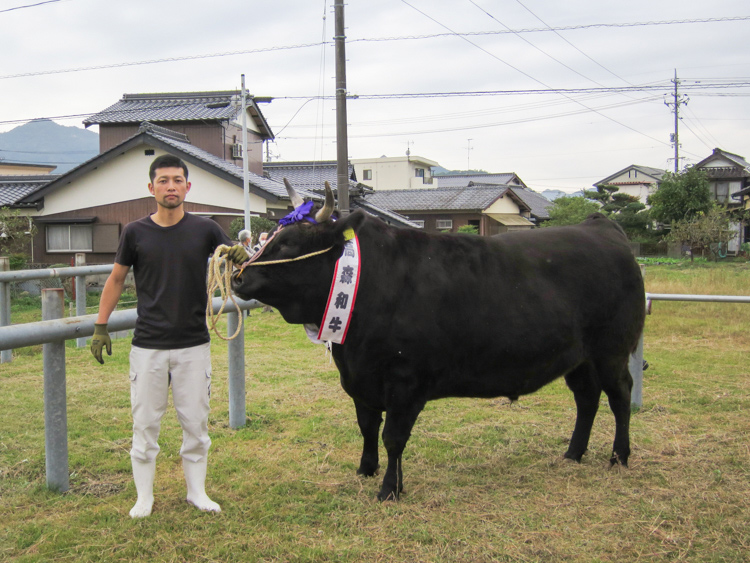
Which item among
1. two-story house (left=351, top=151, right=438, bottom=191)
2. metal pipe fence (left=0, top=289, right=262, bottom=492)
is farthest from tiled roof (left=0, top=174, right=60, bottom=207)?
two-story house (left=351, top=151, right=438, bottom=191)

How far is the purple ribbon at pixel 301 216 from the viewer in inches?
151

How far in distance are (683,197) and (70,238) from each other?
105 feet

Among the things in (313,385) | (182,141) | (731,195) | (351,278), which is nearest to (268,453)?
(351,278)

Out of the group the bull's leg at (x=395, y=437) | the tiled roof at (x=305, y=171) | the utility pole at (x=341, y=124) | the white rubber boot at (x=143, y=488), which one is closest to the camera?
the white rubber boot at (x=143, y=488)

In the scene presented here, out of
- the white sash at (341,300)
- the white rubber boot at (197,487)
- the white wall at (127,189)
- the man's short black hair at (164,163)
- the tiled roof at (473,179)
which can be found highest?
the tiled roof at (473,179)

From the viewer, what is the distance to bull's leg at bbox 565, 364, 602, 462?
4.69 m

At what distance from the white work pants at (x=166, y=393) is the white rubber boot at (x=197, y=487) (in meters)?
0.05

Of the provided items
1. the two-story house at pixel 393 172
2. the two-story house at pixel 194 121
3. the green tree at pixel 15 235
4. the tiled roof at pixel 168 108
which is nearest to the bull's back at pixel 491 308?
the green tree at pixel 15 235

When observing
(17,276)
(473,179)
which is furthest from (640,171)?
(17,276)

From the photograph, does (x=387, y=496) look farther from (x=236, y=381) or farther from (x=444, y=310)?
(x=236, y=381)

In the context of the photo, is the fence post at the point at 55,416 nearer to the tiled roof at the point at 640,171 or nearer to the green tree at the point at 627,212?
the green tree at the point at 627,212

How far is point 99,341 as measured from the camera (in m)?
3.44

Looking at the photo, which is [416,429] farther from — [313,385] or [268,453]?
[313,385]

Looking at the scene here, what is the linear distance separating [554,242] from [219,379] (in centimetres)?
403
